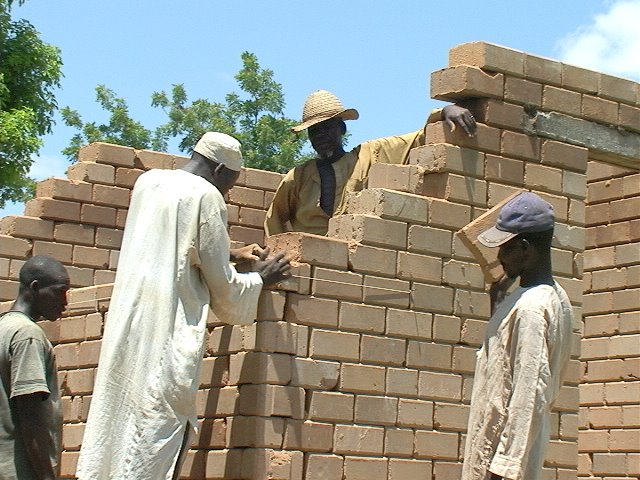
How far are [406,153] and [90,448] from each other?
11.5 ft

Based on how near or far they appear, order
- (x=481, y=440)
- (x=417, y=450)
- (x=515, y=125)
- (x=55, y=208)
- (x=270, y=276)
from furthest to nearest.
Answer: (x=55, y=208), (x=515, y=125), (x=417, y=450), (x=270, y=276), (x=481, y=440)

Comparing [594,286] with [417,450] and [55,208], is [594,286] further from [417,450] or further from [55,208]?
[55,208]

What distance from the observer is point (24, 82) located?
854 inches

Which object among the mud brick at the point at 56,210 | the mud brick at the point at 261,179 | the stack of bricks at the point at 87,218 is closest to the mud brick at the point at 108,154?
the stack of bricks at the point at 87,218

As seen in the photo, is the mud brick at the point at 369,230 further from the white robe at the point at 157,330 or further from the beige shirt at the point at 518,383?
the beige shirt at the point at 518,383

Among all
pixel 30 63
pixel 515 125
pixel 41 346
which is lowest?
pixel 41 346

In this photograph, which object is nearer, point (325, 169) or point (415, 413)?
point (415, 413)

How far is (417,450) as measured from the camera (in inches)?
314

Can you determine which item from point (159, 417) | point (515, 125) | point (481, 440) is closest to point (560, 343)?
point (481, 440)

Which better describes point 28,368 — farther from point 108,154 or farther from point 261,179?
point 261,179

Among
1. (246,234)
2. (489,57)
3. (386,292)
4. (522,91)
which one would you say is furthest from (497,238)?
(246,234)

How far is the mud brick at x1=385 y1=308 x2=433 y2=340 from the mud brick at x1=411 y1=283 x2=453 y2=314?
5cm

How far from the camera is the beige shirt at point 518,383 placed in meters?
5.03

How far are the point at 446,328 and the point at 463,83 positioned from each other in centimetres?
154
